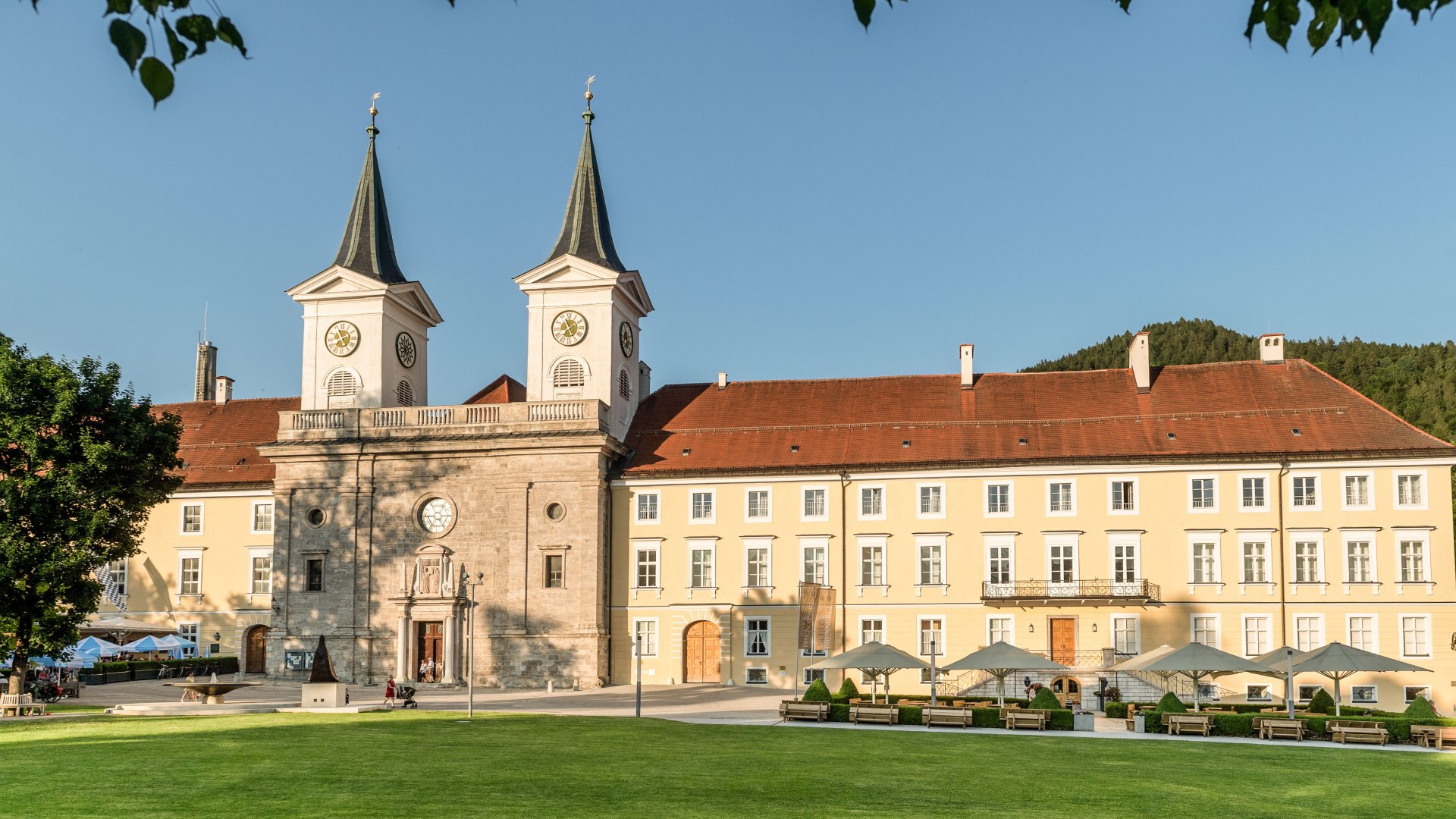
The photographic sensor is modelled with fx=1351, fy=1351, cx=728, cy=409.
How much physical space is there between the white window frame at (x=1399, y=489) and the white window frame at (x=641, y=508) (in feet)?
83.5

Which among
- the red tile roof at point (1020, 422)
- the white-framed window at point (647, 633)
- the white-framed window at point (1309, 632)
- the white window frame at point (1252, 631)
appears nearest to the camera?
the white-framed window at point (1309, 632)

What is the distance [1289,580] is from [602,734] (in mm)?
27024

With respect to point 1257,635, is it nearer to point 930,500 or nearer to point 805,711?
point 930,500

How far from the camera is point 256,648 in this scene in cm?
5378

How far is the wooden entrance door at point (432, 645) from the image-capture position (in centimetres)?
4962

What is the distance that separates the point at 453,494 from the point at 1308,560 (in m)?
30.5

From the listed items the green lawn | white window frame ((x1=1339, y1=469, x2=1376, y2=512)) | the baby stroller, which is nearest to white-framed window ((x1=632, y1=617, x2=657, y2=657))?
the baby stroller

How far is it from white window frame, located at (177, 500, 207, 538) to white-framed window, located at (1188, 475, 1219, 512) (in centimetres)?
3797

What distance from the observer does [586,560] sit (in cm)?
4934

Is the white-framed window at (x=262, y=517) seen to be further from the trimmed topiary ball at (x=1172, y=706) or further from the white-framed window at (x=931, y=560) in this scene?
the trimmed topiary ball at (x=1172, y=706)

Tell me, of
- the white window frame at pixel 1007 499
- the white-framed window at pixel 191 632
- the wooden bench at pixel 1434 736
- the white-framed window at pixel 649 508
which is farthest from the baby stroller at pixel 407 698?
the wooden bench at pixel 1434 736

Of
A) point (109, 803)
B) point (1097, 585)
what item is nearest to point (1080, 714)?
point (1097, 585)

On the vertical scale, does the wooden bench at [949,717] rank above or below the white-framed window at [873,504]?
below

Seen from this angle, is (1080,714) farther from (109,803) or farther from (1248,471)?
(109,803)
